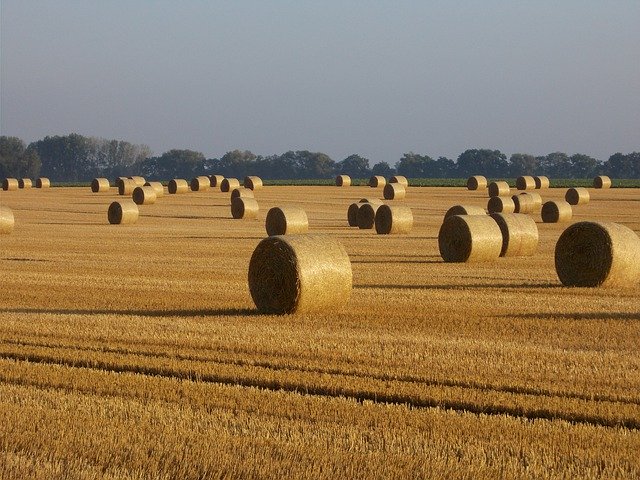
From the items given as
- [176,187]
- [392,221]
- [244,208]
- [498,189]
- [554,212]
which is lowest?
[554,212]

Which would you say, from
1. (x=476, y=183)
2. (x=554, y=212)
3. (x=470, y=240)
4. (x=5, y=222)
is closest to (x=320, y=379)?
(x=470, y=240)

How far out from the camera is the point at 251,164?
147625mm

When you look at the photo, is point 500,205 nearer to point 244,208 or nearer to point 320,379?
point 244,208

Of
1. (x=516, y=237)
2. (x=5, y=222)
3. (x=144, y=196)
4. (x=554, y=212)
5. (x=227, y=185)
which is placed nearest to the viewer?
(x=516, y=237)

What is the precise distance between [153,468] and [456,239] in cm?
1738

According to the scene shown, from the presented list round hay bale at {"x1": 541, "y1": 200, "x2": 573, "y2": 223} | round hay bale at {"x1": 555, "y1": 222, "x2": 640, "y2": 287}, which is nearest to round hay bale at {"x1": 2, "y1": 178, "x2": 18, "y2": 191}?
round hay bale at {"x1": 541, "y1": 200, "x2": 573, "y2": 223}

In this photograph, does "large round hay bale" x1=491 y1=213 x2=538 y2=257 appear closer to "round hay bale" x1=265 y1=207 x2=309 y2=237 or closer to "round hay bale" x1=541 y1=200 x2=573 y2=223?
"round hay bale" x1=265 y1=207 x2=309 y2=237

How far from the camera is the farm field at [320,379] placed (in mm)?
7734

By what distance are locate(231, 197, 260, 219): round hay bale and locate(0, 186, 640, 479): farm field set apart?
72.5 ft

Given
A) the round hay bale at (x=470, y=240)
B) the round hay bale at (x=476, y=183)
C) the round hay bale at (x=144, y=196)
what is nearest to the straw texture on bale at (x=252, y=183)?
the round hay bale at (x=476, y=183)

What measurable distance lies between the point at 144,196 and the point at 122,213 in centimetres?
1352

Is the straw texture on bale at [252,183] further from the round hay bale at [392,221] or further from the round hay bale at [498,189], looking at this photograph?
the round hay bale at [392,221]

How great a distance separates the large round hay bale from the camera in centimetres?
2536

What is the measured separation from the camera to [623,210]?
164 feet
